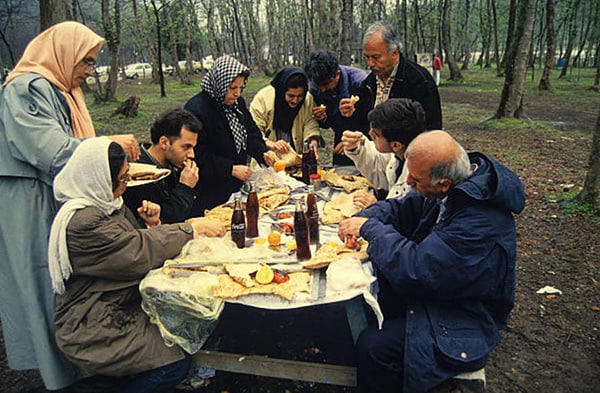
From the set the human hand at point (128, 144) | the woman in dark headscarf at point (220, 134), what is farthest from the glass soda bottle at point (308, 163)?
the human hand at point (128, 144)

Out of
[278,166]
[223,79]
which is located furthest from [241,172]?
[223,79]

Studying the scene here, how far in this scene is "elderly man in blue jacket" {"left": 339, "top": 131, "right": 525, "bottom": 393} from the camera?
217 centimetres

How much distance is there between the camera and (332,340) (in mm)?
3623

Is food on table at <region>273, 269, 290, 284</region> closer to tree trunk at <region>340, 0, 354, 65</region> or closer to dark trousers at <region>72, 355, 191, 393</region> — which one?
dark trousers at <region>72, 355, 191, 393</region>

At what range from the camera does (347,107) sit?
4.73 metres

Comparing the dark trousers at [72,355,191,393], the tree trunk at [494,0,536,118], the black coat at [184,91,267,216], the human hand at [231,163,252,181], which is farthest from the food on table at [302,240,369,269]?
the tree trunk at [494,0,536,118]

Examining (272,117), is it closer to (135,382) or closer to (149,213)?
(149,213)

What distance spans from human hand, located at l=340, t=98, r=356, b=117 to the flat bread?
111 inches

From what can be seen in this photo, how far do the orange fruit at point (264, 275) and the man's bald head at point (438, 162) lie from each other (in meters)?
0.99

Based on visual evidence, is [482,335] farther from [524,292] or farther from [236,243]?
[524,292]

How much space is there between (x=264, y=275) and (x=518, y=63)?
10819 millimetres

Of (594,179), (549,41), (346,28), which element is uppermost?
(549,41)

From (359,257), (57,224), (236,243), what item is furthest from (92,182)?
(359,257)

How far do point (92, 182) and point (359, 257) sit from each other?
159 centimetres
